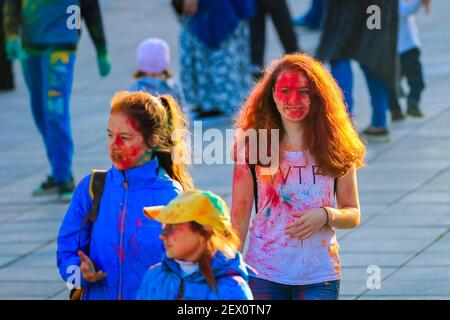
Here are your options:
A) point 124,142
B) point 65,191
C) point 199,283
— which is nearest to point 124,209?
point 124,142

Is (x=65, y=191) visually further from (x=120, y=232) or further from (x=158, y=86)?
(x=120, y=232)

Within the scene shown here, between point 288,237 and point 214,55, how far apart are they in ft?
26.3

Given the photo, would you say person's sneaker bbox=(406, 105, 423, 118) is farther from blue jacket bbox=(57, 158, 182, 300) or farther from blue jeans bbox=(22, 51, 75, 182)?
blue jacket bbox=(57, 158, 182, 300)

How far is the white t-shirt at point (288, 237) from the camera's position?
559cm

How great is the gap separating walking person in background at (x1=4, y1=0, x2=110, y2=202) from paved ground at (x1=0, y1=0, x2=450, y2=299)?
1.05ft

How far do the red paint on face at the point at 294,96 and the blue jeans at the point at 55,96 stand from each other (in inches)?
188

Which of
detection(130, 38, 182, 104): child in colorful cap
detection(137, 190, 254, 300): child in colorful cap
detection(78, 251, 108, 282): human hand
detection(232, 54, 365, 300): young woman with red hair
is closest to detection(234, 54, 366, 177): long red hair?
detection(232, 54, 365, 300): young woman with red hair

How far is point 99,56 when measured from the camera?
1051cm

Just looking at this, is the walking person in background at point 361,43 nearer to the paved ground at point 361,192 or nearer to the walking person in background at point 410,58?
A: the paved ground at point 361,192

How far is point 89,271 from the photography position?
5.29 metres

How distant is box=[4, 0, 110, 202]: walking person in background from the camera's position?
1027 cm

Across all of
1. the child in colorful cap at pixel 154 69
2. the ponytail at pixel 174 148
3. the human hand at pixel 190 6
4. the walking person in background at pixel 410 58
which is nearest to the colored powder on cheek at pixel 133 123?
the ponytail at pixel 174 148

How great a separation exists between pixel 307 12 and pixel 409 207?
9.86 m

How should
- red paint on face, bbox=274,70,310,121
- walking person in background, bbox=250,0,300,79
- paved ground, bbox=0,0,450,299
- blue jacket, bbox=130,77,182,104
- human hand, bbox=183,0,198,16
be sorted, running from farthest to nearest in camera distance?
1. walking person in background, bbox=250,0,300,79
2. human hand, bbox=183,0,198,16
3. blue jacket, bbox=130,77,182,104
4. paved ground, bbox=0,0,450,299
5. red paint on face, bbox=274,70,310,121
